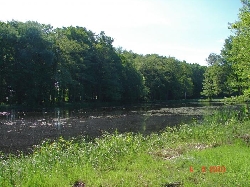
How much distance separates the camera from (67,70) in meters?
58.2

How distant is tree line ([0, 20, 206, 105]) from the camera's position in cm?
5025

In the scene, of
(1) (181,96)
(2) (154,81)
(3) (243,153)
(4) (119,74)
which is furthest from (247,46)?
(1) (181,96)

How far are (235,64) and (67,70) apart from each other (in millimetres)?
40976

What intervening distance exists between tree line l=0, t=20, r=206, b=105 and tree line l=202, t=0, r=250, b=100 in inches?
719

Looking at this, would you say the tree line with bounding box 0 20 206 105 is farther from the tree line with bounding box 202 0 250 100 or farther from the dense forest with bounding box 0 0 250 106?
the tree line with bounding box 202 0 250 100

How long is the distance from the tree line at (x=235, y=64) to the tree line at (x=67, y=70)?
1826cm

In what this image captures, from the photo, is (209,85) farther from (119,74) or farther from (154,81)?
(119,74)

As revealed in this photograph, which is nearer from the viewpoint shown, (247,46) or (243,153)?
(243,153)

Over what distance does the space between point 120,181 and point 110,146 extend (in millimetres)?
4440

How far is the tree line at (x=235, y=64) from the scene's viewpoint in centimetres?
1720

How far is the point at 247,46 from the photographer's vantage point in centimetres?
1711
